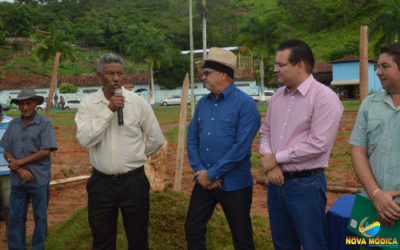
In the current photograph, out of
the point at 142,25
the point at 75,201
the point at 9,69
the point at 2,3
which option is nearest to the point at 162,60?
the point at 9,69

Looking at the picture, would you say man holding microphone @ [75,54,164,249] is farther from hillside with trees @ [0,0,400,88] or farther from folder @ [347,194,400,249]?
hillside with trees @ [0,0,400,88]

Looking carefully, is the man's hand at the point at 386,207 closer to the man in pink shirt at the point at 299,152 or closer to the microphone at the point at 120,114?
the man in pink shirt at the point at 299,152

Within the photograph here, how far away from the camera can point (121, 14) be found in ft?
337

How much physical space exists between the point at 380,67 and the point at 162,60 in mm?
42986

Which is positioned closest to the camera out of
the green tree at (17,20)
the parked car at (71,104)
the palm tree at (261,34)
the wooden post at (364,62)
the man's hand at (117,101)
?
the man's hand at (117,101)

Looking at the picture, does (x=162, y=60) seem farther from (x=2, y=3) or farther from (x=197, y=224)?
(x=2, y=3)

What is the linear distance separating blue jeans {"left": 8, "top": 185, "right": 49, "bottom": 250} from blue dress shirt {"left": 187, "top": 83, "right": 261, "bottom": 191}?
5.70 ft

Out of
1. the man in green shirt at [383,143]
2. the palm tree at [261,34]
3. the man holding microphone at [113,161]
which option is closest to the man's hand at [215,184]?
the man holding microphone at [113,161]

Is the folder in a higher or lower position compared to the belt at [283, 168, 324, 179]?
lower

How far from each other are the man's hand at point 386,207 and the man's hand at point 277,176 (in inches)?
26.4

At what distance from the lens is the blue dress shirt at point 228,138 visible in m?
3.20

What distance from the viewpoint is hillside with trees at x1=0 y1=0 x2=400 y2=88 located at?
41188mm

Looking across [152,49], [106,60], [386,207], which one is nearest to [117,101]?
[106,60]

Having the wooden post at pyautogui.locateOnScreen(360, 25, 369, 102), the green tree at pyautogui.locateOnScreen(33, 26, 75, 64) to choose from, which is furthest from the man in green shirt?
the green tree at pyautogui.locateOnScreen(33, 26, 75, 64)
